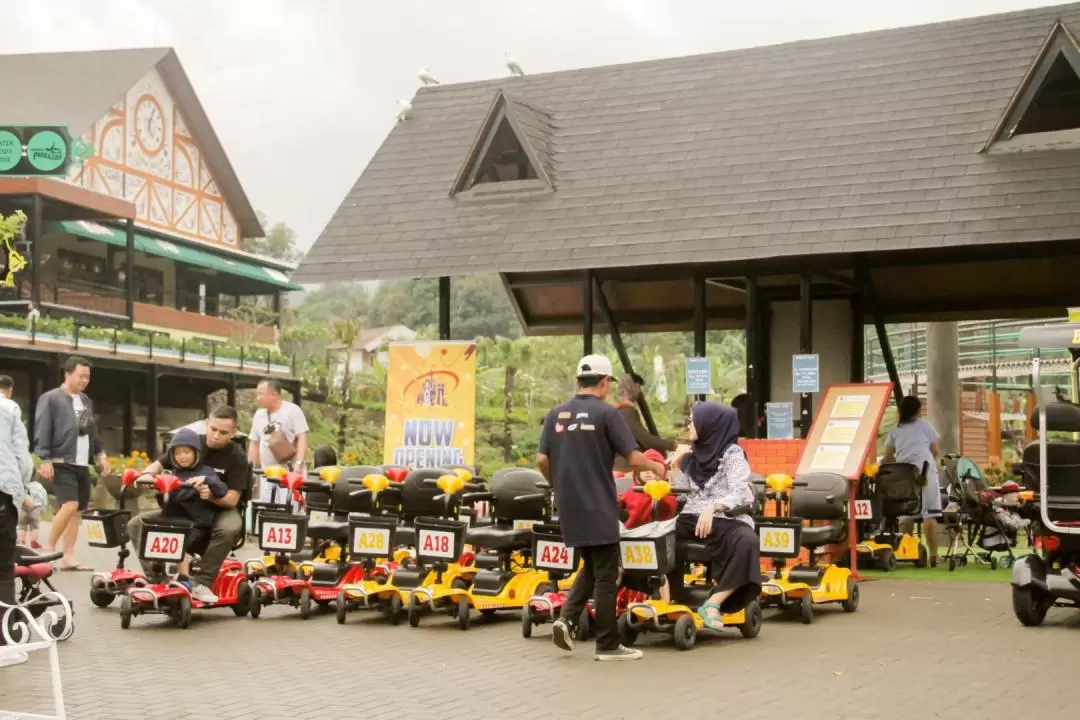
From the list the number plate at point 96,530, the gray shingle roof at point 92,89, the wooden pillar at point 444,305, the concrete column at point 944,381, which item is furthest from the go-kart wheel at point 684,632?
the gray shingle roof at point 92,89

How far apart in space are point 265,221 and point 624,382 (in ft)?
240

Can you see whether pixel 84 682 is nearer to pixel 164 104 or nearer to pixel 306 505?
pixel 306 505

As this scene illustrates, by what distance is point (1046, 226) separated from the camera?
14672mm

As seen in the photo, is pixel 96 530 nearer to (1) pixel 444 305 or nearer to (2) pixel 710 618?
(2) pixel 710 618

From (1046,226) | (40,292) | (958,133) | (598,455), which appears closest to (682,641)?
(598,455)

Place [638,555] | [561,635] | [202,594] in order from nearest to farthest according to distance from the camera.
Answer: [561,635]
[638,555]
[202,594]

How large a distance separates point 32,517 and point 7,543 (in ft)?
17.0

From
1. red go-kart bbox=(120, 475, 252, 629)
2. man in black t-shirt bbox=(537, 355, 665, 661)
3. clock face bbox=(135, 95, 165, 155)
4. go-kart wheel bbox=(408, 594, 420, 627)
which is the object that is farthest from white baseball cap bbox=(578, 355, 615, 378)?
clock face bbox=(135, 95, 165, 155)

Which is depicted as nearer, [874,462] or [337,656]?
[337,656]

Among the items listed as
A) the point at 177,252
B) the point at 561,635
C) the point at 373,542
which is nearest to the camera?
the point at 561,635

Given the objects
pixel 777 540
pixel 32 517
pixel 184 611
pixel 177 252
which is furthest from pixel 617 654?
pixel 177 252

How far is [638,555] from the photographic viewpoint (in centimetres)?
932

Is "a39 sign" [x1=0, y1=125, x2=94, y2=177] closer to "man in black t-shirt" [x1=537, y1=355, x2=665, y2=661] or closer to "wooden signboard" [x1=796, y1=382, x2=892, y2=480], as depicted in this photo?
"man in black t-shirt" [x1=537, y1=355, x2=665, y2=661]

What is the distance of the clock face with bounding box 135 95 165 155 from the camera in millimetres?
44500
